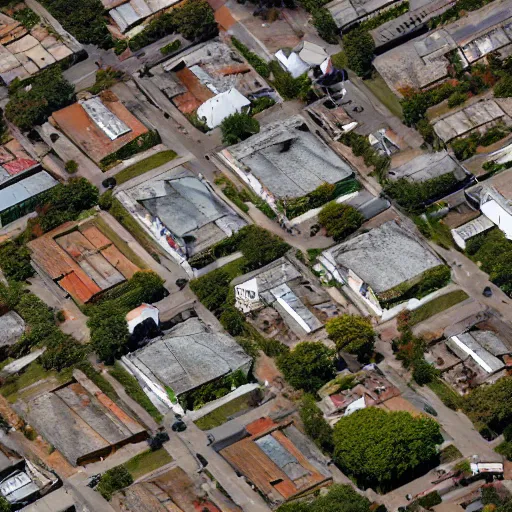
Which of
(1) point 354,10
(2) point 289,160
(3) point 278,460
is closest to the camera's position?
(3) point 278,460

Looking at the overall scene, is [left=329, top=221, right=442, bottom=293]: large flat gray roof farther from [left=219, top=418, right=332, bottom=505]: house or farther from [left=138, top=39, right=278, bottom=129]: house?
[left=138, top=39, right=278, bottom=129]: house

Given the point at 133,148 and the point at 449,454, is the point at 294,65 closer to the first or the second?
the point at 133,148

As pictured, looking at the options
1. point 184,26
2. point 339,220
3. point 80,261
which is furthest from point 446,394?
point 184,26

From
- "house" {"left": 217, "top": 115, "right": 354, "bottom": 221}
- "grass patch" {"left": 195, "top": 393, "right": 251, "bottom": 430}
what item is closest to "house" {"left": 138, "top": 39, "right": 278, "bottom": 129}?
"house" {"left": 217, "top": 115, "right": 354, "bottom": 221}

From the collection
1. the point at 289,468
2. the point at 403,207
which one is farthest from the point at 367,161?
the point at 289,468

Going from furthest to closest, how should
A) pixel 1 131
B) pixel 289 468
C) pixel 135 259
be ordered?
pixel 1 131
pixel 135 259
pixel 289 468

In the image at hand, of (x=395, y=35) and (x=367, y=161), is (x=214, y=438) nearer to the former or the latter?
(x=367, y=161)
